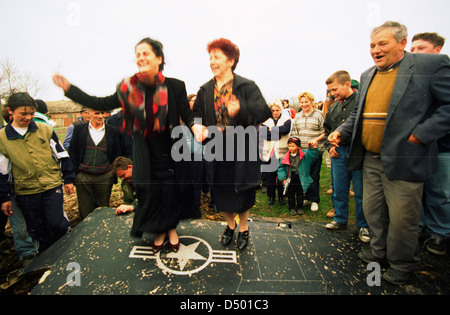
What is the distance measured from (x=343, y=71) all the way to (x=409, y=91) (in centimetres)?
160

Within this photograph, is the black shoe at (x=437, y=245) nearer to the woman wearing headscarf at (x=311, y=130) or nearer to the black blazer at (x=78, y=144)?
the woman wearing headscarf at (x=311, y=130)

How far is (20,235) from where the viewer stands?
10.8 ft

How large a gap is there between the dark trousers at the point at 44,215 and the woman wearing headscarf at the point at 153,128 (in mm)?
1611

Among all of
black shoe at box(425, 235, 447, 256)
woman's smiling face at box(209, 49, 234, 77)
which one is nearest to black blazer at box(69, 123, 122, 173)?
woman's smiling face at box(209, 49, 234, 77)

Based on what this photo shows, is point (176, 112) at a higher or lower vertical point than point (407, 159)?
higher

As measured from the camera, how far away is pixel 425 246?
2814 millimetres

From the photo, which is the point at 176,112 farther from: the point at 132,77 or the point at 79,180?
the point at 79,180

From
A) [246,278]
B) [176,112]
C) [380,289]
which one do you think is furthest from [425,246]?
[176,112]

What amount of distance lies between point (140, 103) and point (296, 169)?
3664 millimetres

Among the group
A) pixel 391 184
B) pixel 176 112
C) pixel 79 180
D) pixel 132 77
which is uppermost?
pixel 132 77

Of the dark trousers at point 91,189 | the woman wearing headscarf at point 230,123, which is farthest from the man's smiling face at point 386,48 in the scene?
the dark trousers at point 91,189

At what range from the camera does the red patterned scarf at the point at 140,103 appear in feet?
7.11

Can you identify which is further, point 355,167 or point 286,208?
point 286,208

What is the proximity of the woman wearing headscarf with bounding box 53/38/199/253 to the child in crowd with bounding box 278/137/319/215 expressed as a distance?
283 cm
